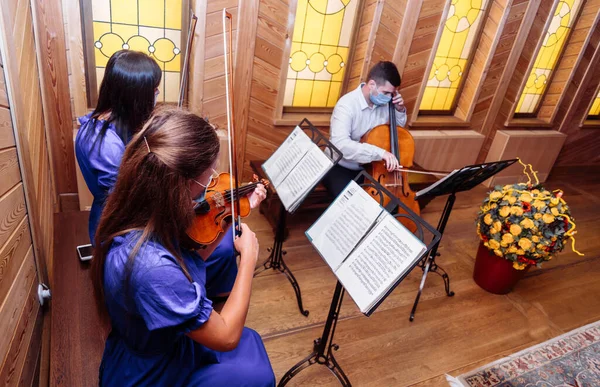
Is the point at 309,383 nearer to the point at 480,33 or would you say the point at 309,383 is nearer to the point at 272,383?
the point at 272,383

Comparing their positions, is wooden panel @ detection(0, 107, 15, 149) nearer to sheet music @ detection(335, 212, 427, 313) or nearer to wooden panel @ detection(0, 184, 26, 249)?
wooden panel @ detection(0, 184, 26, 249)

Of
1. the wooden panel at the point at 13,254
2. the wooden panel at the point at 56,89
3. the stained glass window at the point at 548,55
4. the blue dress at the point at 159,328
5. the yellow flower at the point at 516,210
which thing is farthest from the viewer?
the stained glass window at the point at 548,55

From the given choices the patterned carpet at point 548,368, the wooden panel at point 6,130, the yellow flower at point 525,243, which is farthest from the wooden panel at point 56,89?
the yellow flower at point 525,243

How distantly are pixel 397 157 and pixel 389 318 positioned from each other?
99 cm

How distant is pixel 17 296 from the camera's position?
136 cm

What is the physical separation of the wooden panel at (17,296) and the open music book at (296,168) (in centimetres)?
107

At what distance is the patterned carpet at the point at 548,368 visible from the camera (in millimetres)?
1988

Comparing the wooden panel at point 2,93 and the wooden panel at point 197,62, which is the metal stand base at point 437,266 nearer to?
the wooden panel at point 197,62

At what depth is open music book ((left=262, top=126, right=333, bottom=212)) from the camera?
5.88 feet

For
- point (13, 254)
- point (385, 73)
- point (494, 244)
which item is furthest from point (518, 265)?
point (13, 254)

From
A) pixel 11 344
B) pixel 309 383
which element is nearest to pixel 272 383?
pixel 309 383

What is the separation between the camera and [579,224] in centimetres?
377

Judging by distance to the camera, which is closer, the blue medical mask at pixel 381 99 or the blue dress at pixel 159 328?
the blue dress at pixel 159 328

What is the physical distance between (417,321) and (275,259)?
93 centimetres
